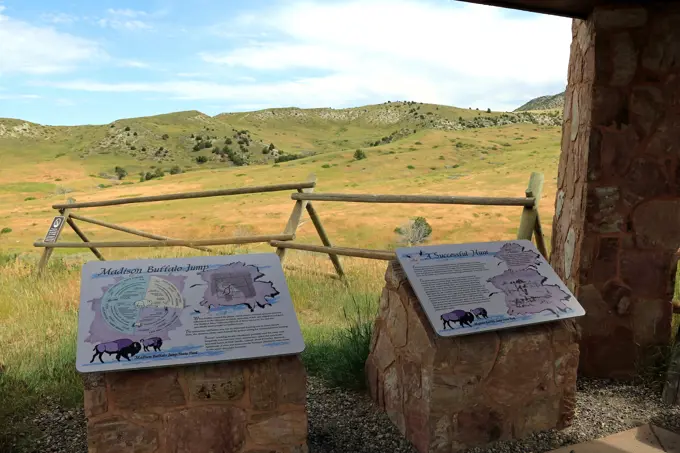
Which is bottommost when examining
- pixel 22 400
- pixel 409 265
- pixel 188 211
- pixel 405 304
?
pixel 188 211

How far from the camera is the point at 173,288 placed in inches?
105

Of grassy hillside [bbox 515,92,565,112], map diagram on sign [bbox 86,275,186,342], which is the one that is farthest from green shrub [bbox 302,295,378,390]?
grassy hillside [bbox 515,92,565,112]

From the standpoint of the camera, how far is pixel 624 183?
11.8 feet

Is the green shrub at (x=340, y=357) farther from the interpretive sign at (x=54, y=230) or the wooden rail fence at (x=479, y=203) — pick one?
the interpretive sign at (x=54, y=230)

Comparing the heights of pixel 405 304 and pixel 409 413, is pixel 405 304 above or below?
above

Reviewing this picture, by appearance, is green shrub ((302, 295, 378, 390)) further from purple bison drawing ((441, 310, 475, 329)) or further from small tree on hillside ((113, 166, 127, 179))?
small tree on hillside ((113, 166, 127, 179))

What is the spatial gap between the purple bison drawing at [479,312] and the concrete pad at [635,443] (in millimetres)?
784

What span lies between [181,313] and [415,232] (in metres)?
14.3

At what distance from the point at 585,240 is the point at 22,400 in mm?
3646

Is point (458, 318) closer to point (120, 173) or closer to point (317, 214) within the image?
point (317, 214)

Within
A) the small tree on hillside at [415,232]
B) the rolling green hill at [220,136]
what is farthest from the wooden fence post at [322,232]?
the rolling green hill at [220,136]

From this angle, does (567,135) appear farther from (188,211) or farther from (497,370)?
(188,211)

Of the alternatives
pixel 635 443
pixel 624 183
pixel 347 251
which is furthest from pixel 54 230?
pixel 635 443

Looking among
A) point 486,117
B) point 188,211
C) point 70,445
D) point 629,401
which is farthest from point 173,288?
point 486,117
